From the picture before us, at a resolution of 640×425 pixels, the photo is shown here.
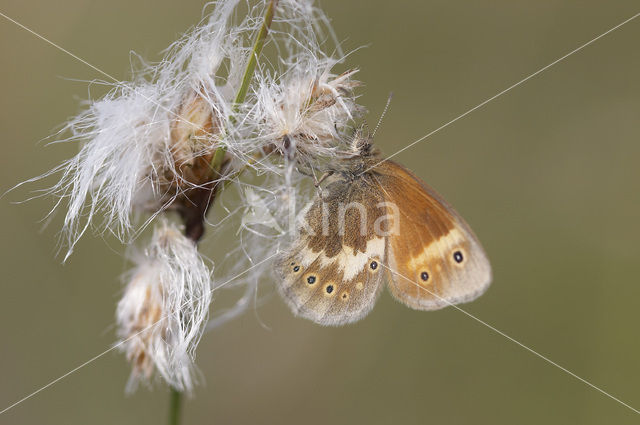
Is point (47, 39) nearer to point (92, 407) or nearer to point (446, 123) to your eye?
point (92, 407)

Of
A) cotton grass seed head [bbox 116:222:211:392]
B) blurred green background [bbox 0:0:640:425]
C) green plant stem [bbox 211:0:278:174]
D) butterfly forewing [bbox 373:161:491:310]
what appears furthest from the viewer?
blurred green background [bbox 0:0:640:425]

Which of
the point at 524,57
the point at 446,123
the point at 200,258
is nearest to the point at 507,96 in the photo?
the point at 524,57

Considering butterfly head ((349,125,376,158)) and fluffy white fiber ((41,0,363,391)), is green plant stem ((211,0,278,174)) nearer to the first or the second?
fluffy white fiber ((41,0,363,391))

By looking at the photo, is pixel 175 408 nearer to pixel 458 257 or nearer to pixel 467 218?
pixel 458 257

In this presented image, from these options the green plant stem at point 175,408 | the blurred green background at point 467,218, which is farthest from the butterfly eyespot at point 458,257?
the blurred green background at point 467,218

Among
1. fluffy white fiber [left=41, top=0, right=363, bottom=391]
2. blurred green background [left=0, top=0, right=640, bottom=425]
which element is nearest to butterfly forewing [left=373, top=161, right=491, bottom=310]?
fluffy white fiber [left=41, top=0, right=363, bottom=391]

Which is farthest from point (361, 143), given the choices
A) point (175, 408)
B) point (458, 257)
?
point (175, 408)

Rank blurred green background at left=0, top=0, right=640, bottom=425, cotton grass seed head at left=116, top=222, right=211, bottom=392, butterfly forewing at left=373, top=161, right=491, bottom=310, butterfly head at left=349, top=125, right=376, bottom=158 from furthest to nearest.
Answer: blurred green background at left=0, top=0, right=640, bottom=425, butterfly forewing at left=373, top=161, right=491, bottom=310, butterfly head at left=349, top=125, right=376, bottom=158, cotton grass seed head at left=116, top=222, right=211, bottom=392
